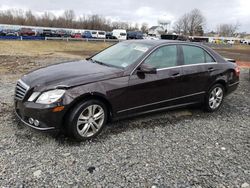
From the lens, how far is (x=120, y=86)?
371 cm

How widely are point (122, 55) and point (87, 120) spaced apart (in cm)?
149

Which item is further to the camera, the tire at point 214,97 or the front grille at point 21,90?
the tire at point 214,97

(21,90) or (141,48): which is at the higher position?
(141,48)

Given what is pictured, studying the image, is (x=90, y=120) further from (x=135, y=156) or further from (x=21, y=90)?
(x=21, y=90)

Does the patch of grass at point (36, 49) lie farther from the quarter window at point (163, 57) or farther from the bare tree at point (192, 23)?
the bare tree at point (192, 23)

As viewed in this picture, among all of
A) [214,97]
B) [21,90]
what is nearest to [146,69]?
[21,90]

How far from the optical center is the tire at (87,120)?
11.0 ft

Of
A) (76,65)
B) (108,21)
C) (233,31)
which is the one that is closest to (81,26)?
(108,21)

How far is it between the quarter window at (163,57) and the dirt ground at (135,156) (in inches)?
43.2

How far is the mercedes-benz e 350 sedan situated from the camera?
10.8 feet

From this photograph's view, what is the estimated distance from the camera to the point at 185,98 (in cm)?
468

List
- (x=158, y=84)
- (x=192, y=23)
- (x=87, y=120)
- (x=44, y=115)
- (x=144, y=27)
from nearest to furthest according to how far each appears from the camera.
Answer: (x=44, y=115), (x=87, y=120), (x=158, y=84), (x=192, y=23), (x=144, y=27)

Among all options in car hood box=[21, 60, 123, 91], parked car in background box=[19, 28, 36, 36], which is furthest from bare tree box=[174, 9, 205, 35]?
car hood box=[21, 60, 123, 91]

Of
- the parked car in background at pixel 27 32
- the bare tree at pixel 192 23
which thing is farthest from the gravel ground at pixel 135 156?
the bare tree at pixel 192 23
